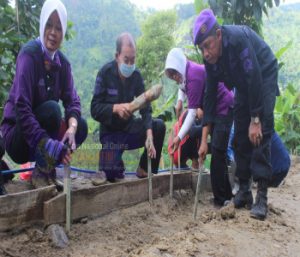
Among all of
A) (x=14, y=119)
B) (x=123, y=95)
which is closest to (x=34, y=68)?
(x=14, y=119)

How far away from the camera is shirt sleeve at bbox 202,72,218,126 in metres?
3.13

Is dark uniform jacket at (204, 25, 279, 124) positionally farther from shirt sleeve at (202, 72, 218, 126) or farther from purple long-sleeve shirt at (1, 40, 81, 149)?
purple long-sleeve shirt at (1, 40, 81, 149)

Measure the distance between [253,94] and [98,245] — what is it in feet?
4.74

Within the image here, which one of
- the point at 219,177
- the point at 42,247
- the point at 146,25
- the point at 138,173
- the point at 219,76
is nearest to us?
the point at 42,247

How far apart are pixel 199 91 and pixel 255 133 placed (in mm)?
781

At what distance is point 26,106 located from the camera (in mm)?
2623

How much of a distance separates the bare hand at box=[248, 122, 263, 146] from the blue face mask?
113 centimetres

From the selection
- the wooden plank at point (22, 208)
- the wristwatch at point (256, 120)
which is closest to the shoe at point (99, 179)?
the wooden plank at point (22, 208)

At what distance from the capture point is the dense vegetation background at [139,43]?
3994mm

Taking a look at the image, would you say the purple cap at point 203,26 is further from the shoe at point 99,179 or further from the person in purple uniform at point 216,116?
the shoe at point 99,179

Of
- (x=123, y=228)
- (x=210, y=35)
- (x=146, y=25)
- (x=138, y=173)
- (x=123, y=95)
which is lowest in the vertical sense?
(x=123, y=228)

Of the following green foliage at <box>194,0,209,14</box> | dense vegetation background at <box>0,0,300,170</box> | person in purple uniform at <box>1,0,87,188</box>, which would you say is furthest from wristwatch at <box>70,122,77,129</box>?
green foliage at <box>194,0,209,14</box>

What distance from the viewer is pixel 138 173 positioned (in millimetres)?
3660

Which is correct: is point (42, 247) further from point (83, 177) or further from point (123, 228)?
point (83, 177)
